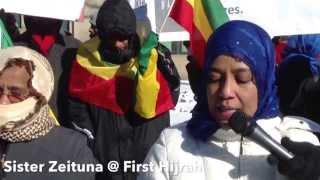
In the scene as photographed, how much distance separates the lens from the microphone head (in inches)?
82.0

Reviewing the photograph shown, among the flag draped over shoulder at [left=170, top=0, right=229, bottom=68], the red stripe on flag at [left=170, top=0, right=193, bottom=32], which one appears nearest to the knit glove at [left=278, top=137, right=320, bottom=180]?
the flag draped over shoulder at [left=170, top=0, right=229, bottom=68]

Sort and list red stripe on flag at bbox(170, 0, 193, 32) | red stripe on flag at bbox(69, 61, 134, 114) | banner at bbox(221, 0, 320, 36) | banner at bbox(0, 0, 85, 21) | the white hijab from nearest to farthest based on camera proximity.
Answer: the white hijab, red stripe on flag at bbox(69, 61, 134, 114), banner at bbox(0, 0, 85, 21), banner at bbox(221, 0, 320, 36), red stripe on flag at bbox(170, 0, 193, 32)

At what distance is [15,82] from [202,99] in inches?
31.9

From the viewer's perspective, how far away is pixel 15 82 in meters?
2.87

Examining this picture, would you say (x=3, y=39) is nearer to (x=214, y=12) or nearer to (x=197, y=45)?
(x=197, y=45)

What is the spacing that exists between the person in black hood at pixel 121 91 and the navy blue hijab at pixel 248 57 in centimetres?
162

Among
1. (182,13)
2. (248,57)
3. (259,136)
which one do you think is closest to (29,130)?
(248,57)

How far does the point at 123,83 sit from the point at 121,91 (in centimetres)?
5

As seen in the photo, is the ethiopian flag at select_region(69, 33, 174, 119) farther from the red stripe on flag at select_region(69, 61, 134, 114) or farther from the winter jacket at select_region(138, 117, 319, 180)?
the winter jacket at select_region(138, 117, 319, 180)

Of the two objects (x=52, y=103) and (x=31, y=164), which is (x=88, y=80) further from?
(x=31, y=164)

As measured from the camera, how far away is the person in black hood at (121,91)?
159 inches

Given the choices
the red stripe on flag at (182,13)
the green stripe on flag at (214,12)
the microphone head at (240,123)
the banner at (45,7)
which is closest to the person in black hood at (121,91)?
the banner at (45,7)

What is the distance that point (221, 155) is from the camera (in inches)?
93.0

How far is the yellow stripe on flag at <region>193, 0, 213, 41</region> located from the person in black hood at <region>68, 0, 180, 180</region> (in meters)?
0.24
